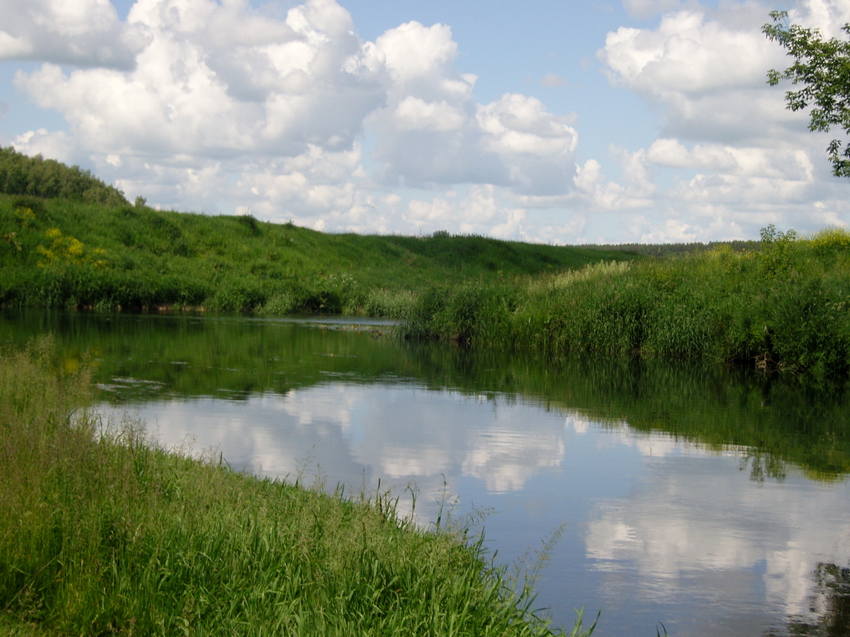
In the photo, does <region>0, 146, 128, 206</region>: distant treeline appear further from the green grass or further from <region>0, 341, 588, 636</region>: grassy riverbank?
<region>0, 341, 588, 636</region>: grassy riverbank

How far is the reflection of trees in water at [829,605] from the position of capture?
236 inches

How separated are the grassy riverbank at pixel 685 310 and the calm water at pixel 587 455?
1914 millimetres

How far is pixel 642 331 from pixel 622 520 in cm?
1841

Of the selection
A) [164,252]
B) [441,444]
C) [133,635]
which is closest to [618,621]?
[133,635]

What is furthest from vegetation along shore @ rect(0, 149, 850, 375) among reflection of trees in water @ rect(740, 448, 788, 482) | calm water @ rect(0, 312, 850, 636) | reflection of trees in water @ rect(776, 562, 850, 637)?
reflection of trees in water @ rect(776, 562, 850, 637)

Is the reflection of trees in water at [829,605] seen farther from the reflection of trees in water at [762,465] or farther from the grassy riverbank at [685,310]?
the grassy riverbank at [685,310]

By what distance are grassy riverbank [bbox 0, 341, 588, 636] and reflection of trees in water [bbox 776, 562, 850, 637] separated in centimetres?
207

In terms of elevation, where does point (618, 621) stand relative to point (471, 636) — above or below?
below

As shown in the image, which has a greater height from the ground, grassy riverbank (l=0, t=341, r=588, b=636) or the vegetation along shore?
the vegetation along shore

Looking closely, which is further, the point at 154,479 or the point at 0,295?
the point at 0,295

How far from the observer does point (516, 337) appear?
2855cm

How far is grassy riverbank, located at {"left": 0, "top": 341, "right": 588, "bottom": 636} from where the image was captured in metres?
4.84

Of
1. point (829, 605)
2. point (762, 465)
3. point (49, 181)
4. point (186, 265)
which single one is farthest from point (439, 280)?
point (829, 605)

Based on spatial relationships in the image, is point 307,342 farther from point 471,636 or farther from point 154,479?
point 471,636
